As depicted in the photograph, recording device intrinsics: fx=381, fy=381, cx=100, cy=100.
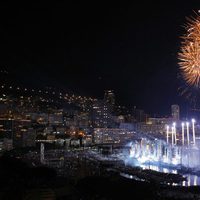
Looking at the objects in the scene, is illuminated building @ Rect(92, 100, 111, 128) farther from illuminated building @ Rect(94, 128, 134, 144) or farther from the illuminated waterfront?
the illuminated waterfront

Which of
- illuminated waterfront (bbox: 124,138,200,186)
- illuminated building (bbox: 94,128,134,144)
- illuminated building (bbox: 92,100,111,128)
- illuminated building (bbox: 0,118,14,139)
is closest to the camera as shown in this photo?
illuminated waterfront (bbox: 124,138,200,186)

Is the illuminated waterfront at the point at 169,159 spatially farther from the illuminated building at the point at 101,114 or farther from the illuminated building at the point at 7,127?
the illuminated building at the point at 101,114

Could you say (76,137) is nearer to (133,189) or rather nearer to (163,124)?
(163,124)

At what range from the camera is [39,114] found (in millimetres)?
28875

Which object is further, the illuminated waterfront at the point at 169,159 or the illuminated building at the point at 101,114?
the illuminated building at the point at 101,114

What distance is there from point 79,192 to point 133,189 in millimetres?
1161

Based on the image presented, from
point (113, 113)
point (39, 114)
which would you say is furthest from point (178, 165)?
point (113, 113)

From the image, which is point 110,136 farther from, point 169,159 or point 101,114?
point 169,159

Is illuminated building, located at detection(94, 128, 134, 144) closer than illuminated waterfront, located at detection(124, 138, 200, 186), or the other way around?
illuminated waterfront, located at detection(124, 138, 200, 186)

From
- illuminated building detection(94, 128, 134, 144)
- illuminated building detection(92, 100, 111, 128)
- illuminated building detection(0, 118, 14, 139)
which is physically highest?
illuminated building detection(92, 100, 111, 128)

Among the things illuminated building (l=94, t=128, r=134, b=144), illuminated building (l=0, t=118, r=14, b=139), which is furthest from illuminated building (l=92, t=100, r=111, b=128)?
illuminated building (l=0, t=118, r=14, b=139)

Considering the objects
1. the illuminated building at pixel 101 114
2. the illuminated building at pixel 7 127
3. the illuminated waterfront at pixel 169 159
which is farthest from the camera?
the illuminated building at pixel 101 114

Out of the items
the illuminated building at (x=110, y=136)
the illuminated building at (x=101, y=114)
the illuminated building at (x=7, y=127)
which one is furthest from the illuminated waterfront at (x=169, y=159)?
the illuminated building at (x=101, y=114)

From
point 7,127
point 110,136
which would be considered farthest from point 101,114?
point 7,127
